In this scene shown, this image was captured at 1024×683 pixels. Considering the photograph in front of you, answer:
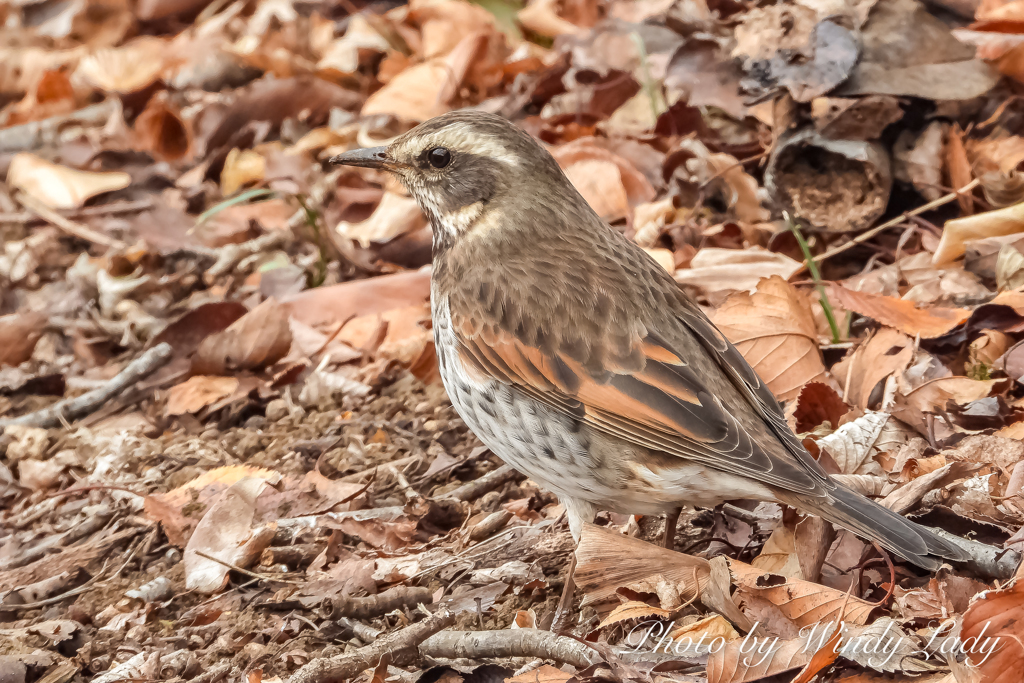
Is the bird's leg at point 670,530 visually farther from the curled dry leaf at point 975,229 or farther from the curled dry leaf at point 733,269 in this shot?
the curled dry leaf at point 975,229

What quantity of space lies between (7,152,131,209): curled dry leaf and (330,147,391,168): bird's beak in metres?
3.67

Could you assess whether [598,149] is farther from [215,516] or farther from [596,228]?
[215,516]

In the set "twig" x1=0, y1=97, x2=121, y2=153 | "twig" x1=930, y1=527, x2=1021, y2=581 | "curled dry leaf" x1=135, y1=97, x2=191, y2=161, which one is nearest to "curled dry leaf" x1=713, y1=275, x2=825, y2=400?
"twig" x1=930, y1=527, x2=1021, y2=581

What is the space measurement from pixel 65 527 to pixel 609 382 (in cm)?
265

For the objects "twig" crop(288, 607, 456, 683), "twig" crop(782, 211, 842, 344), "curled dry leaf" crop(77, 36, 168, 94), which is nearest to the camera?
"twig" crop(288, 607, 456, 683)

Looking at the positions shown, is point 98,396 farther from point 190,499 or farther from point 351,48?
point 351,48

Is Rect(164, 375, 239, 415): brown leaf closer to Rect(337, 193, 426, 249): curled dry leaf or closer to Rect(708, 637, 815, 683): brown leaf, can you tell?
Rect(337, 193, 426, 249): curled dry leaf

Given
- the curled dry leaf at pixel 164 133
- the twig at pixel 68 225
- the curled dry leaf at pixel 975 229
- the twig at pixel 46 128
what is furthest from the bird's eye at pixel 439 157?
the twig at pixel 46 128

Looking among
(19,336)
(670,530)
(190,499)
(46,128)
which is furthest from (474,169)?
(46,128)

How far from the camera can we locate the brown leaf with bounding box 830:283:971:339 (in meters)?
4.44

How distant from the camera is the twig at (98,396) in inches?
213

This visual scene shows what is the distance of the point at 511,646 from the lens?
3227 mm

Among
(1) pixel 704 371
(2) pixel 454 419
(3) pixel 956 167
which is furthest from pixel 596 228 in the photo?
(3) pixel 956 167

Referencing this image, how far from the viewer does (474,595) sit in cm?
386
